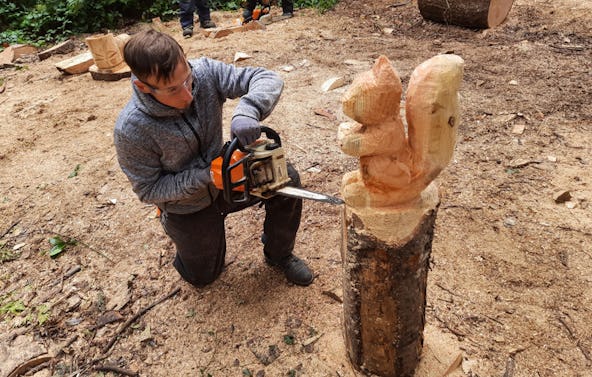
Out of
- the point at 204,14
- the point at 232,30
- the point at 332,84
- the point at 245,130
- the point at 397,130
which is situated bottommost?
the point at 332,84

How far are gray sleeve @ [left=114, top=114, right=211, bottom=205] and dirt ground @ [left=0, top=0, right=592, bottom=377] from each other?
2.43 ft

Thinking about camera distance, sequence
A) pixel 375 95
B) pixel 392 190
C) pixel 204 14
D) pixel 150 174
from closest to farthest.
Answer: pixel 375 95 < pixel 392 190 < pixel 150 174 < pixel 204 14

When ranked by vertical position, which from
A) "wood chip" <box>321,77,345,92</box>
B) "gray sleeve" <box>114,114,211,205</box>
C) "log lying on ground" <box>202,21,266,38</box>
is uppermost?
"gray sleeve" <box>114,114,211,205</box>

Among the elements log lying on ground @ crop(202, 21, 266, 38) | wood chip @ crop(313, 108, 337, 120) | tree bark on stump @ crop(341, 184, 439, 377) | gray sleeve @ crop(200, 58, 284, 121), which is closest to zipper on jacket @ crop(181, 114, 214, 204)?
gray sleeve @ crop(200, 58, 284, 121)

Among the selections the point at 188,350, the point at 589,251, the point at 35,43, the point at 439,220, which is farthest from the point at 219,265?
the point at 35,43

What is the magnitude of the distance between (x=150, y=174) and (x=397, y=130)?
119cm

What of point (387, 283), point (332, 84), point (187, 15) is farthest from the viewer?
point (187, 15)

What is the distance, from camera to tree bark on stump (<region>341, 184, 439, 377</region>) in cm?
139

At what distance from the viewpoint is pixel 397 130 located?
4.33 feet

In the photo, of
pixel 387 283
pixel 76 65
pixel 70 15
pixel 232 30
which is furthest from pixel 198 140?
pixel 70 15

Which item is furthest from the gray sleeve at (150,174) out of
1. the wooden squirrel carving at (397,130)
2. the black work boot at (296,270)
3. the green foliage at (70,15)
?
the green foliage at (70,15)

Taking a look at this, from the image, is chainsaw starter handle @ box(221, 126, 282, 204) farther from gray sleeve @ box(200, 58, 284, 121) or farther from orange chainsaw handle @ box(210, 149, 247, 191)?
gray sleeve @ box(200, 58, 284, 121)

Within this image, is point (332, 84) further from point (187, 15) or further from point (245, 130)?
point (187, 15)

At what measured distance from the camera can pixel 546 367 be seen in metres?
1.86
